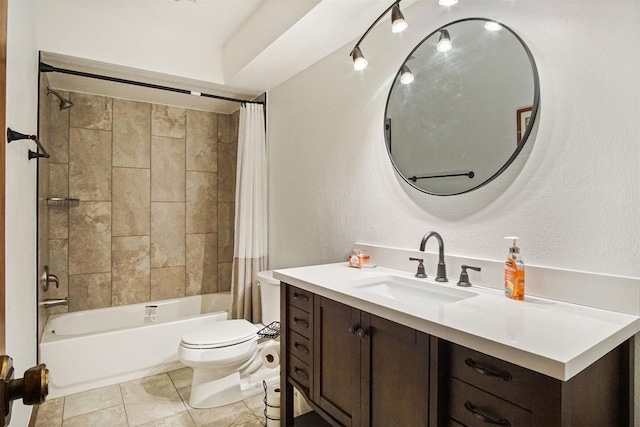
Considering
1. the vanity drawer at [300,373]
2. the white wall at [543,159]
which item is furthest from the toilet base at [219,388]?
the white wall at [543,159]

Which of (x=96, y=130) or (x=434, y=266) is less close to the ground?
(x=96, y=130)

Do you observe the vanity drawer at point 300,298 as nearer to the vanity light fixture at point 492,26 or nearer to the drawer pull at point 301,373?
the drawer pull at point 301,373

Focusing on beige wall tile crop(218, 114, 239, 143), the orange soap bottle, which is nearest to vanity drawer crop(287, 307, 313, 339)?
the orange soap bottle

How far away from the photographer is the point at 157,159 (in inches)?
137

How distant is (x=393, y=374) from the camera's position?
121 cm

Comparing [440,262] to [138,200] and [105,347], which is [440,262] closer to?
[105,347]

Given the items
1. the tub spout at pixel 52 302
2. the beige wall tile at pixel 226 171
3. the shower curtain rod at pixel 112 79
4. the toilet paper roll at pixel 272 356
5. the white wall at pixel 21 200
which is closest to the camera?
the white wall at pixel 21 200

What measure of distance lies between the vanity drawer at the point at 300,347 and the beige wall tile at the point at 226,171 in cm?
239

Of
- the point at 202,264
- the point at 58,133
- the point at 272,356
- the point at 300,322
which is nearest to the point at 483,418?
the point at 300,322

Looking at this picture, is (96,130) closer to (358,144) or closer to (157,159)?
(157,159)

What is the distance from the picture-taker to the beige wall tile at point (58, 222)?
3.01 meters

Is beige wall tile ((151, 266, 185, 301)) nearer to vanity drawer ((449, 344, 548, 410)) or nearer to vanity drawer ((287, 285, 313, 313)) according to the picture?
vanity drawer ((287, 285, 313, 313))

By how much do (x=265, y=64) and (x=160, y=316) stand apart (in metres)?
2.47

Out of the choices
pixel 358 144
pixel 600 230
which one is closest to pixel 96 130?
pixel 358 144
